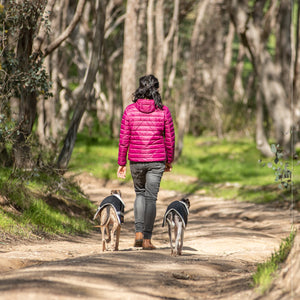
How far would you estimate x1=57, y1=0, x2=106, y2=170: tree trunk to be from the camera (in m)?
12.7

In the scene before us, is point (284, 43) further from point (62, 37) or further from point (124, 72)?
point (62, 37)

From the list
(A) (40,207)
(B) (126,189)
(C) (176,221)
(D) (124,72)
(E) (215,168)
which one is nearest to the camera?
(C) (176,221)

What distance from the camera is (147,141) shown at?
7.97 meters

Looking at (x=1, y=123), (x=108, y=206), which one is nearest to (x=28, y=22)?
(x=1, y=123)

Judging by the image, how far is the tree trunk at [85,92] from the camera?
41.6 feet

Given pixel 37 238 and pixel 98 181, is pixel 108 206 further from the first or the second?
pixel 98 181

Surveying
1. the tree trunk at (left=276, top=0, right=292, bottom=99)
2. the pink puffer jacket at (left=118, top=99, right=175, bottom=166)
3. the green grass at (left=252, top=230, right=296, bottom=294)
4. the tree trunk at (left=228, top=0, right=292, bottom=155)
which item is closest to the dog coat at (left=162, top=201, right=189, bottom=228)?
the pink puffer jacket at (left=118, top=99, right=175, bottom=166)

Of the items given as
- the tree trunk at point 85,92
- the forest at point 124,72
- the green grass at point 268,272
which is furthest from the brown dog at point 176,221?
the tree trunk at point 85,92

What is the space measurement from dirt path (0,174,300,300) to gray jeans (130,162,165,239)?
18.7 inches

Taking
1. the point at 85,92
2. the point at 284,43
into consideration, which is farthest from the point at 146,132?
the point at 284,43

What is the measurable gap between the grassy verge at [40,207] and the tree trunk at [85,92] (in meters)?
0.73

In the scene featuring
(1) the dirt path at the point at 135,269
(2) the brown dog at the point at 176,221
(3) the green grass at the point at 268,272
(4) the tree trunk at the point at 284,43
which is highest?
(4) the tree trunk at the point at 284,43

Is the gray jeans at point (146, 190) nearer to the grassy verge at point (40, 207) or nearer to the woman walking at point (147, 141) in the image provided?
the woman walking at point (147, 141)

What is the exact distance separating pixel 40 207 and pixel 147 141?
123 inches
